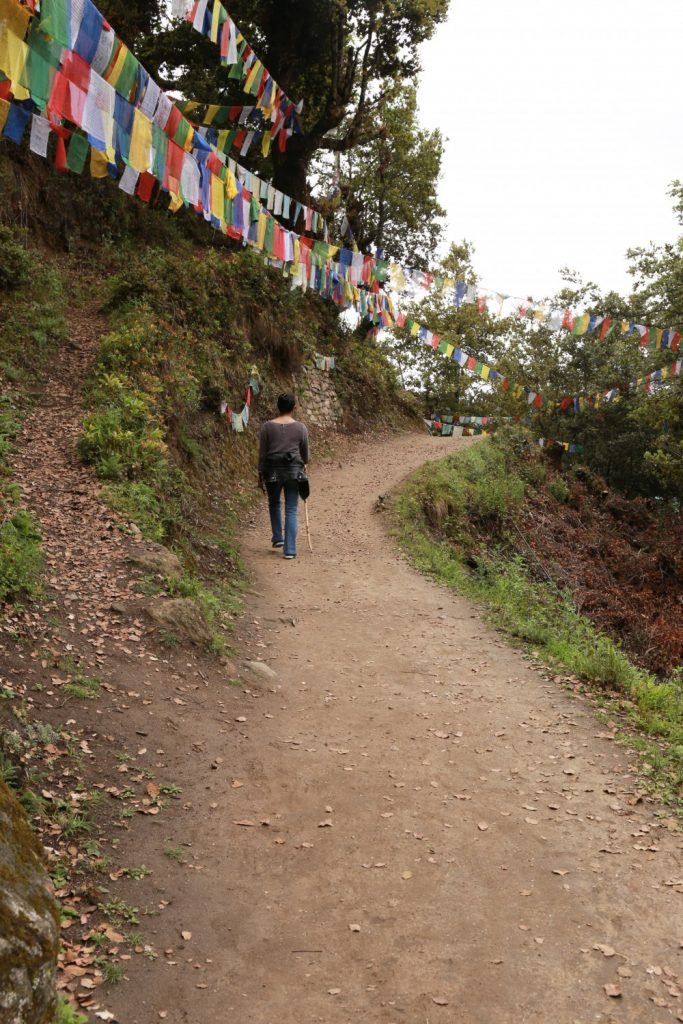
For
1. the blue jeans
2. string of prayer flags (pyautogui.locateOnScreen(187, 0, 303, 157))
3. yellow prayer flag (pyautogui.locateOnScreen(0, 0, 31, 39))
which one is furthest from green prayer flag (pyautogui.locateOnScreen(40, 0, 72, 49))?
the blue jeans

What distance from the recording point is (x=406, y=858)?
14.7 feet

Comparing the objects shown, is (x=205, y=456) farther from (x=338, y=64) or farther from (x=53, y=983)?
(x=338, y=64)

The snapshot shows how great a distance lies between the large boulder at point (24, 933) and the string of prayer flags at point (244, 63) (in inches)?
425

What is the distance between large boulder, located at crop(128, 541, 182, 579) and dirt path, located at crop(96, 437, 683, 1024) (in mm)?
1126

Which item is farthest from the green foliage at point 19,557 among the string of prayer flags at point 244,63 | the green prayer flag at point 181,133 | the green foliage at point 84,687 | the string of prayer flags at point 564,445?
the string of prayer flags at point 564,445

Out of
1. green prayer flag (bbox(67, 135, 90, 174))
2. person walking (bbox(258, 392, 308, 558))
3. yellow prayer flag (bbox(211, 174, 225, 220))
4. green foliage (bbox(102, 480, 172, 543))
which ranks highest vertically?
green prayer flag (bbox(67, 135, 90, 174))

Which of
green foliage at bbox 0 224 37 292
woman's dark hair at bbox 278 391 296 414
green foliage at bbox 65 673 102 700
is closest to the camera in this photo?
green foliage at bbox 65 673 102 700

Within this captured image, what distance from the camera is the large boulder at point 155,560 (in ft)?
24.5

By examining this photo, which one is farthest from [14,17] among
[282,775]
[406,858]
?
[406,858]

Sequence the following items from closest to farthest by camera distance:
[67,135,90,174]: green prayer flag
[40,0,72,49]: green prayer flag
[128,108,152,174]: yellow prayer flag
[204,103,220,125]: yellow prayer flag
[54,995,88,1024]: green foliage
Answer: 1. [54,995,88,1024]: green foliage
2. [40,0,72,49]: green prayer flag
3. [128,108,152,174]: yellow prayer flag
4. [67,135,90,174]: green prayer flag
5. [204,103,220,125]: yellow prayer flag

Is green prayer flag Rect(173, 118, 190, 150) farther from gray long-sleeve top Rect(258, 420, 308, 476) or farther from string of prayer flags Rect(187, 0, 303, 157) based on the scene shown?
gray long-sleeve top Rect(258, 420, 308, 476)

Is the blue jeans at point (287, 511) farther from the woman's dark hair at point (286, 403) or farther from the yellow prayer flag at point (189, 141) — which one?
the yellow prayer flag at point (189, 141)

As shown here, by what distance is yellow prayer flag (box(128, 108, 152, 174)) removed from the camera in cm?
736

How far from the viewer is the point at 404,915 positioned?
3975mm
